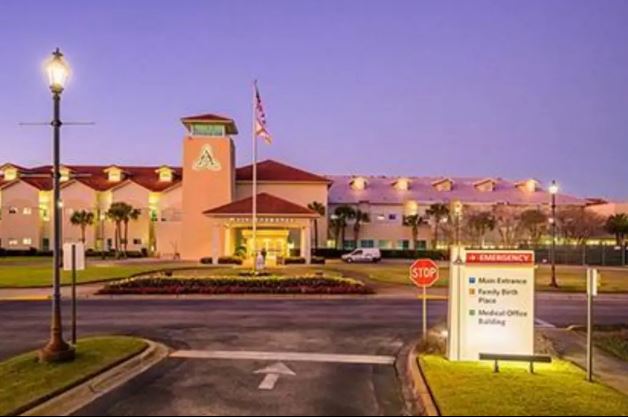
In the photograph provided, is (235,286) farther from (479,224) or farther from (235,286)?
(479,224)

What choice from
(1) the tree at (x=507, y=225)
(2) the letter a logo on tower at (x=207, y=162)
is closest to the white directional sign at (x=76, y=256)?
(2) the letter a logo on tower at (x=207, y=162)

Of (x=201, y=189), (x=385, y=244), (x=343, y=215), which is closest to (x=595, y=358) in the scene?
(x=201, y=189)

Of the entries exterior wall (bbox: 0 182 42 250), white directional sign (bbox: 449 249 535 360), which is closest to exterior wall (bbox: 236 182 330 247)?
exterior wall (bbox: 0 182 42 250)

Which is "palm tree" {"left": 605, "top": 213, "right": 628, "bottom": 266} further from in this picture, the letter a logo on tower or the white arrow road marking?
the white arrow road marking

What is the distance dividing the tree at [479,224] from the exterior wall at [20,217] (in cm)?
5177

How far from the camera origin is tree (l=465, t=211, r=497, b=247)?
246 feet

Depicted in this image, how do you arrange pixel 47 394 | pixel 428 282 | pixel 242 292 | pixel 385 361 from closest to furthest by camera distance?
pixel 47 394 < pixel 385 361 < pixel 428 282 < pixel 242 292

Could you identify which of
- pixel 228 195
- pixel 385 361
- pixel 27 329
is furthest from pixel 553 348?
pixel 228 195

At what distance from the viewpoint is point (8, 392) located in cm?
1023

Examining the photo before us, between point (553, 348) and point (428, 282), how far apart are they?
11.1 feet

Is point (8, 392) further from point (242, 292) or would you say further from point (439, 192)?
point (439, 192)

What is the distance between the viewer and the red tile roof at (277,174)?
71.6 meters

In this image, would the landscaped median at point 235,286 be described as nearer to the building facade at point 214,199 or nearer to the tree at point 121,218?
the building facade at point 214,199

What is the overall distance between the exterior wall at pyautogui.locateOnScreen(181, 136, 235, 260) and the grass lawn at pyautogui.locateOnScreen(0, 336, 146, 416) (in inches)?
1945
